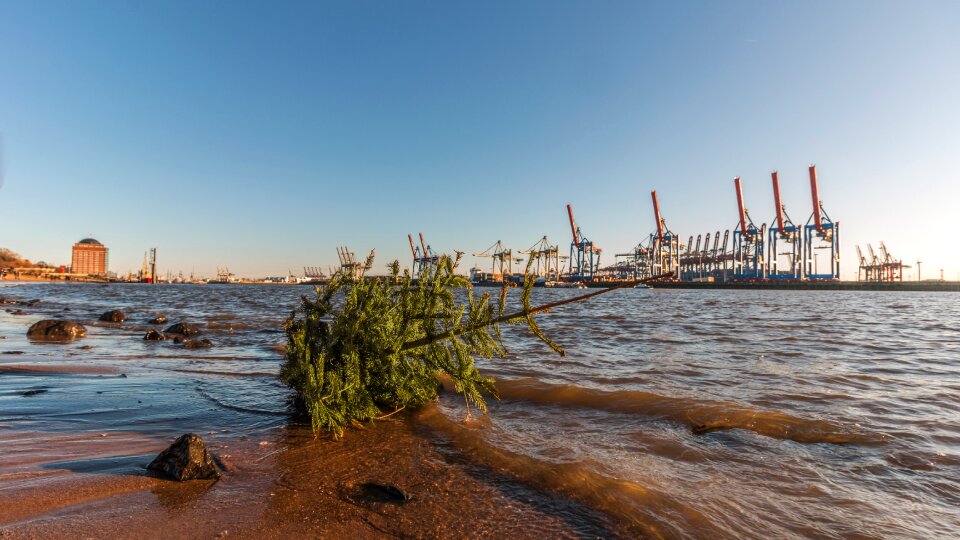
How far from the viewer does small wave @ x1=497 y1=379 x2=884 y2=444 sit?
14.3ft

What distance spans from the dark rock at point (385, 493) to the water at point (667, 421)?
82 cm

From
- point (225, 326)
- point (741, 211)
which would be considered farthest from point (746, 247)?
point (225, 326)

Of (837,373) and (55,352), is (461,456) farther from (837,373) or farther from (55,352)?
(55,352)

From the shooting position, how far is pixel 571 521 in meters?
2.64

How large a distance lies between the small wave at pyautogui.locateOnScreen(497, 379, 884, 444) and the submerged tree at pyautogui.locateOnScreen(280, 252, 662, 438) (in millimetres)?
2032

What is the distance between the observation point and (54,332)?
10156 mm

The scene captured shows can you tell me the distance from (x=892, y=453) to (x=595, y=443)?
2.63 meters

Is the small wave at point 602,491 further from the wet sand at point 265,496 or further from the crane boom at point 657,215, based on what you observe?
the crane boom at point 657,215

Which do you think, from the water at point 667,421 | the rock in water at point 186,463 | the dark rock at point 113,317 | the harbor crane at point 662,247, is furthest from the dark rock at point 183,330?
the harbor crane at point 662,247

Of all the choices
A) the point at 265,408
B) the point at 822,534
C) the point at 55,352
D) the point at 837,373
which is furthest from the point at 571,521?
the point at 55,352

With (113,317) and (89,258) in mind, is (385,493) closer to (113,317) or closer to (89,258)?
(113,317)

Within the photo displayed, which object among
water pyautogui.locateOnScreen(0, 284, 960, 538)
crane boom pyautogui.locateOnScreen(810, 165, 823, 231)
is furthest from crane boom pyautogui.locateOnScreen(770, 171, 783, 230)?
water pyautogui.locateOnScreen(0, 284, 960, 538)

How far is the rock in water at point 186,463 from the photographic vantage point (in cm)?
288

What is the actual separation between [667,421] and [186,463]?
4.63 m
